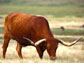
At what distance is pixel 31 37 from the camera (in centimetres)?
1623

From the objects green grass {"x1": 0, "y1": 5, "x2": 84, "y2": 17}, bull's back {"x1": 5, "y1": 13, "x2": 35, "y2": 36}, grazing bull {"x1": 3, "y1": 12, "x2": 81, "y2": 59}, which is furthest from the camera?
green grass {"x1": 0, "y1": 5, "x2": 84, "y2": 17}

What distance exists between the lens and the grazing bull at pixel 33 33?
50.9 feet

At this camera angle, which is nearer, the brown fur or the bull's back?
the brown fur

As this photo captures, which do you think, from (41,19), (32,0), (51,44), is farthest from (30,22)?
(32,0)

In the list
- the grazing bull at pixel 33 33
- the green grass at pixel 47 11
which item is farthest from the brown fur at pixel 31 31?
the green grass at pixel 47 11

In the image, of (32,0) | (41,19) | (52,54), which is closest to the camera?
(52,54)

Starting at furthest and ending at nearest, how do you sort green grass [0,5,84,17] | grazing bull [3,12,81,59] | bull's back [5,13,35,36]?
green grass [0,5,84,17], bull's back [5,13,35,36], grazing bull [3,12,81,59]

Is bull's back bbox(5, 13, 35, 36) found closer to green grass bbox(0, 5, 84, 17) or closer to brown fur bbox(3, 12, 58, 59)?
brown fur bbox(3, 12, 58, 59)

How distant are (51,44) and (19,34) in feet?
5.88

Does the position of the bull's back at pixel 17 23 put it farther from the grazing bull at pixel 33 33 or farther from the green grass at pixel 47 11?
the green grass at pixel 47 11

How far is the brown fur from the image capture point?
15530 millimetres

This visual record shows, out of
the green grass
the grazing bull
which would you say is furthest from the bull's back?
the green grass

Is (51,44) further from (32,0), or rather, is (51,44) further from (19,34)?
(32,0)

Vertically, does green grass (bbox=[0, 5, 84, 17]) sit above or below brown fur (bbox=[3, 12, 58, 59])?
below
